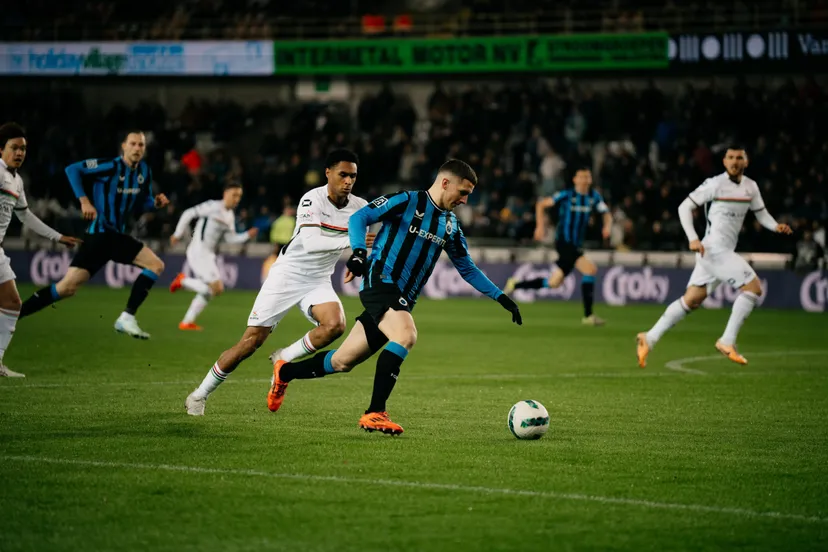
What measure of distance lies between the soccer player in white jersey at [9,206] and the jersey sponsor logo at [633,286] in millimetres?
15967

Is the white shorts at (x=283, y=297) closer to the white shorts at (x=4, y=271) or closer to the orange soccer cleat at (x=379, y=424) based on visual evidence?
the orange soccer cleat at (x=379, y=424)

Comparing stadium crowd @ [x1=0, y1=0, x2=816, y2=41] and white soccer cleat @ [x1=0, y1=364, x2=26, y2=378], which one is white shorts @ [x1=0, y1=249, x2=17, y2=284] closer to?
white soccer cleat @ [x1=0, y1=364, x2=26, y2=378]

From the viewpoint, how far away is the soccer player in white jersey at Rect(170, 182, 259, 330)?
1847cm

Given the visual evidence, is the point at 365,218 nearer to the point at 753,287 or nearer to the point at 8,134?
the point at 8,134

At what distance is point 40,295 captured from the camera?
13953 mm

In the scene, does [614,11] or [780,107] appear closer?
[780,107]

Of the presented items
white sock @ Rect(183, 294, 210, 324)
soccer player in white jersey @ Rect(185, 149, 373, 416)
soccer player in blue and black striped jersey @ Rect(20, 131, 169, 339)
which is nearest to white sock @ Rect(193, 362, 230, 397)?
soccer player in white jersey @ Rect(185, 149, 373, 416)

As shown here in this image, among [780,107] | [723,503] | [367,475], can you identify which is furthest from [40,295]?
[780,107]

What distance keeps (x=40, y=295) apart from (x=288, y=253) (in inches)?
206

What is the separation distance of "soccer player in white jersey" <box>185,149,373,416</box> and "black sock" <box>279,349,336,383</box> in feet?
1.14

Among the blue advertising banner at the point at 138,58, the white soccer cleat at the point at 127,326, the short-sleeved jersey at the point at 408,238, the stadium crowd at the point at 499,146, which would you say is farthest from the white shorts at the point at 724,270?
the blue advertising banner at the point at 138,58

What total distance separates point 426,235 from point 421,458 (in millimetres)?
1789

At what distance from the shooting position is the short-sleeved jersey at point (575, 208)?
20.3 m

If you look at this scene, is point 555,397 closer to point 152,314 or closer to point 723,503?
point 723,503
